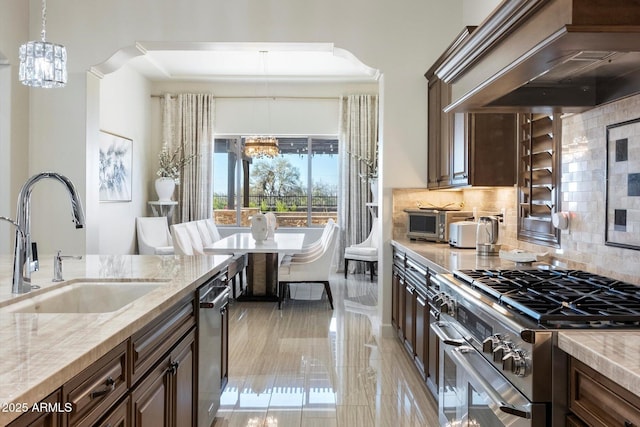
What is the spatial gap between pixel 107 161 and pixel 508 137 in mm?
5212

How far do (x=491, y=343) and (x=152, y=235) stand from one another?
6.81 m

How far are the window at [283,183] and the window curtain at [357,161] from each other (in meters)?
0.39

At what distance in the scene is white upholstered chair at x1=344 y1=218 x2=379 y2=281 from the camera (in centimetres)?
732

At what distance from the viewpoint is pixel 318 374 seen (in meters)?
3.62

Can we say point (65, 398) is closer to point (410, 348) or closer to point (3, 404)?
point (3, 404)

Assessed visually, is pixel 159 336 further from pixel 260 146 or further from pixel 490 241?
pixel 260 146

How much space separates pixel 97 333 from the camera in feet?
4.19

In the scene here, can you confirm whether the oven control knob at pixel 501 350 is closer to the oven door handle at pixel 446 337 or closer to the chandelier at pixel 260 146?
the oven door handle at pixel 446 337

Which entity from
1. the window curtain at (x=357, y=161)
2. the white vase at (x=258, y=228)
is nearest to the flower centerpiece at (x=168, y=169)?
the white vase at (x=258, y=228)

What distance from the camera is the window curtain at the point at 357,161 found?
8.27 metres

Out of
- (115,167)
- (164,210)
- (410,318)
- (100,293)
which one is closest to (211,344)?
(100,293)

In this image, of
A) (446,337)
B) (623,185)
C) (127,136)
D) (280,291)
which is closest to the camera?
(623,185)

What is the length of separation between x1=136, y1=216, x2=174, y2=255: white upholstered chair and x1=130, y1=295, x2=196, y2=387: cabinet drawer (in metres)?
5.36

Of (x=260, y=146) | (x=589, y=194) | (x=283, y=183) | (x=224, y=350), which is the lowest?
(x=224, y=350)
